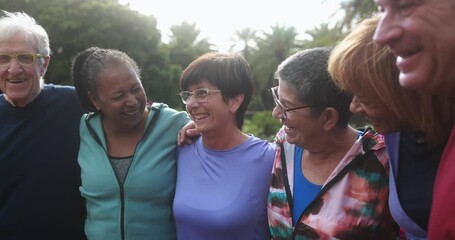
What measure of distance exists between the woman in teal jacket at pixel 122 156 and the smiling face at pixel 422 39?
6.25 feet

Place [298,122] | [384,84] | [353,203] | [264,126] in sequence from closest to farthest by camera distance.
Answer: [384,84], [353,203], [298,122], [264,126]

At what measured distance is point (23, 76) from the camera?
3.18 meters

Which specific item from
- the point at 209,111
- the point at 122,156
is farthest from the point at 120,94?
the point at 209,111

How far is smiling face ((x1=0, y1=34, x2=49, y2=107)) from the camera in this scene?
3.11 meters

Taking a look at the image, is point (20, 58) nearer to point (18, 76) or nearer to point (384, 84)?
point (18, 76)

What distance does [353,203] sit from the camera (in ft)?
7.33

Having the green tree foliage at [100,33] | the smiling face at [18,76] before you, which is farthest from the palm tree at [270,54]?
the smiling face at [18,76]

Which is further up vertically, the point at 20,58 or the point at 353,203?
the point at 20,58

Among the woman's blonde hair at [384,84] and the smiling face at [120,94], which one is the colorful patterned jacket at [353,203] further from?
the smiling face at [120,94]

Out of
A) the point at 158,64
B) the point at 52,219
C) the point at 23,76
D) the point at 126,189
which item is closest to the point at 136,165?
the point at 126,189

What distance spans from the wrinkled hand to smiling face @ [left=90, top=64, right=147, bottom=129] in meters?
0.32

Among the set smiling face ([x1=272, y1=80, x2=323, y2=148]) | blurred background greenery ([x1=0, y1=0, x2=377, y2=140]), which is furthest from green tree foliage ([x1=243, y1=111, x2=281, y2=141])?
smiling face ([x1=272, y1=80, x2=323, y2=148])

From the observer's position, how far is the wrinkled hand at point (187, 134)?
2971 millimetres

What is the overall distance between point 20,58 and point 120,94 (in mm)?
860
